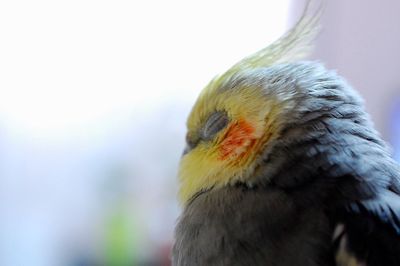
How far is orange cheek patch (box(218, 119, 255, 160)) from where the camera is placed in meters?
0.72

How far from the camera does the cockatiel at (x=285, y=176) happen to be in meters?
0.62

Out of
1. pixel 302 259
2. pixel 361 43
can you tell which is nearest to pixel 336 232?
pixel 302 259

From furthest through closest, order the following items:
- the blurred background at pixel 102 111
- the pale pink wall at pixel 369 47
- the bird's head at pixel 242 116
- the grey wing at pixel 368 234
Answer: the pale pink wall at pixel 369 47
the blurred background at pixel 102 111
the bird's head at pixel 242 116
the grey wing at pixel 368 234

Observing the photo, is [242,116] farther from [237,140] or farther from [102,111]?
[102,111]

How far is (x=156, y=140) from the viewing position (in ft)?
4.43

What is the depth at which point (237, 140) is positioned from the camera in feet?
2.41

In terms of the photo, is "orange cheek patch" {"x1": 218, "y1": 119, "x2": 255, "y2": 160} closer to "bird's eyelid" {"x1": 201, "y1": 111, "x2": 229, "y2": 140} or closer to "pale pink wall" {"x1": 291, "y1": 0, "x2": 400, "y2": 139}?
"bird's eyelid" {"x1": 201, "y1": 111, "x2": 229, "y2": 140}

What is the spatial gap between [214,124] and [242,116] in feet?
0.19

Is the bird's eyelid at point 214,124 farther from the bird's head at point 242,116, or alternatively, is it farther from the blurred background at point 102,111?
the blurred background at point 102,111

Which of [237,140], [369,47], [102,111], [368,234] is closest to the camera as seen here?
[368,234]

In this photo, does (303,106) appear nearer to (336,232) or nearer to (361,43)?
(336,232)

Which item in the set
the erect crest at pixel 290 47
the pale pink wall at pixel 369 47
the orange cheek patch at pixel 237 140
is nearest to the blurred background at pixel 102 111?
the pale pink wall at pixel 369 47

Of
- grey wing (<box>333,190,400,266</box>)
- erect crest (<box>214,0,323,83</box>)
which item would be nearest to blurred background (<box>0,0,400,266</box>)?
erect crest (<box>214,0,323,83</box>)

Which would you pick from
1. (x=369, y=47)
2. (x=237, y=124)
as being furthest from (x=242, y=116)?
(x=369, y=47)
